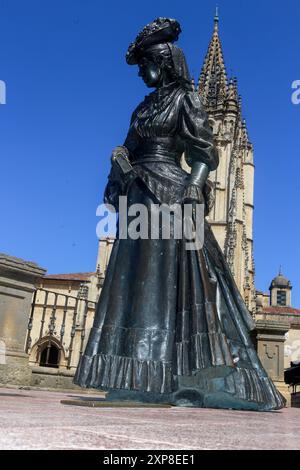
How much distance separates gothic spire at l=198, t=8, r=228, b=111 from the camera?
55406 mm

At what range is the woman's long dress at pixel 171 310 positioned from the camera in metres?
3.44

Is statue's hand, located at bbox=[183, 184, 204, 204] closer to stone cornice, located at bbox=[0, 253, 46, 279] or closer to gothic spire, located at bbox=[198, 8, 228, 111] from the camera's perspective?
stone cornice, located at bbox=[0, 253, 46, 279]

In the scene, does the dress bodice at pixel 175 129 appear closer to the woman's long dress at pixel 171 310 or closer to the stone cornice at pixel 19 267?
the woman's long dress at pixel 171 310

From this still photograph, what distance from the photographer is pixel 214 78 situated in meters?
60.3

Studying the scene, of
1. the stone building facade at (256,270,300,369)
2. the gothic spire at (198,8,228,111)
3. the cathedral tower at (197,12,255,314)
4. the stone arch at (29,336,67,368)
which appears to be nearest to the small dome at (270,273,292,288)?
the stone building facade at (256,270,300,369)

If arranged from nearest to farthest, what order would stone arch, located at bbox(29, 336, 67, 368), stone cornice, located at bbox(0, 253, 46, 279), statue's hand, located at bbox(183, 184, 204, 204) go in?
statue's hand, located at bbox(183, 184, 204, 204) → stone cornice, located at bbox(0, 253, 46, 279) → stone arch, located at bbox(29, 336, 67, 368)

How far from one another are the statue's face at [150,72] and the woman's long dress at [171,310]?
0.40ft

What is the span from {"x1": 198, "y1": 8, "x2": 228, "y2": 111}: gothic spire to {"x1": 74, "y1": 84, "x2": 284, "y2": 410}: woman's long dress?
169 ft

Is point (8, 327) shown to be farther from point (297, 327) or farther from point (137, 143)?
point (297, 327)

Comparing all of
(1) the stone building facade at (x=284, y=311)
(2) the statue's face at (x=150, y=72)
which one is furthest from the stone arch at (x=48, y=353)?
(1) the stone building facade at (x=284, y=311)

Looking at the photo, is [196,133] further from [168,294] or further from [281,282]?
[281,282]

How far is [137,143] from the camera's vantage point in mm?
4480

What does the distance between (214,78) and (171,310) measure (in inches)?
2382

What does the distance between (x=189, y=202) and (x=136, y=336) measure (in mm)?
1188
